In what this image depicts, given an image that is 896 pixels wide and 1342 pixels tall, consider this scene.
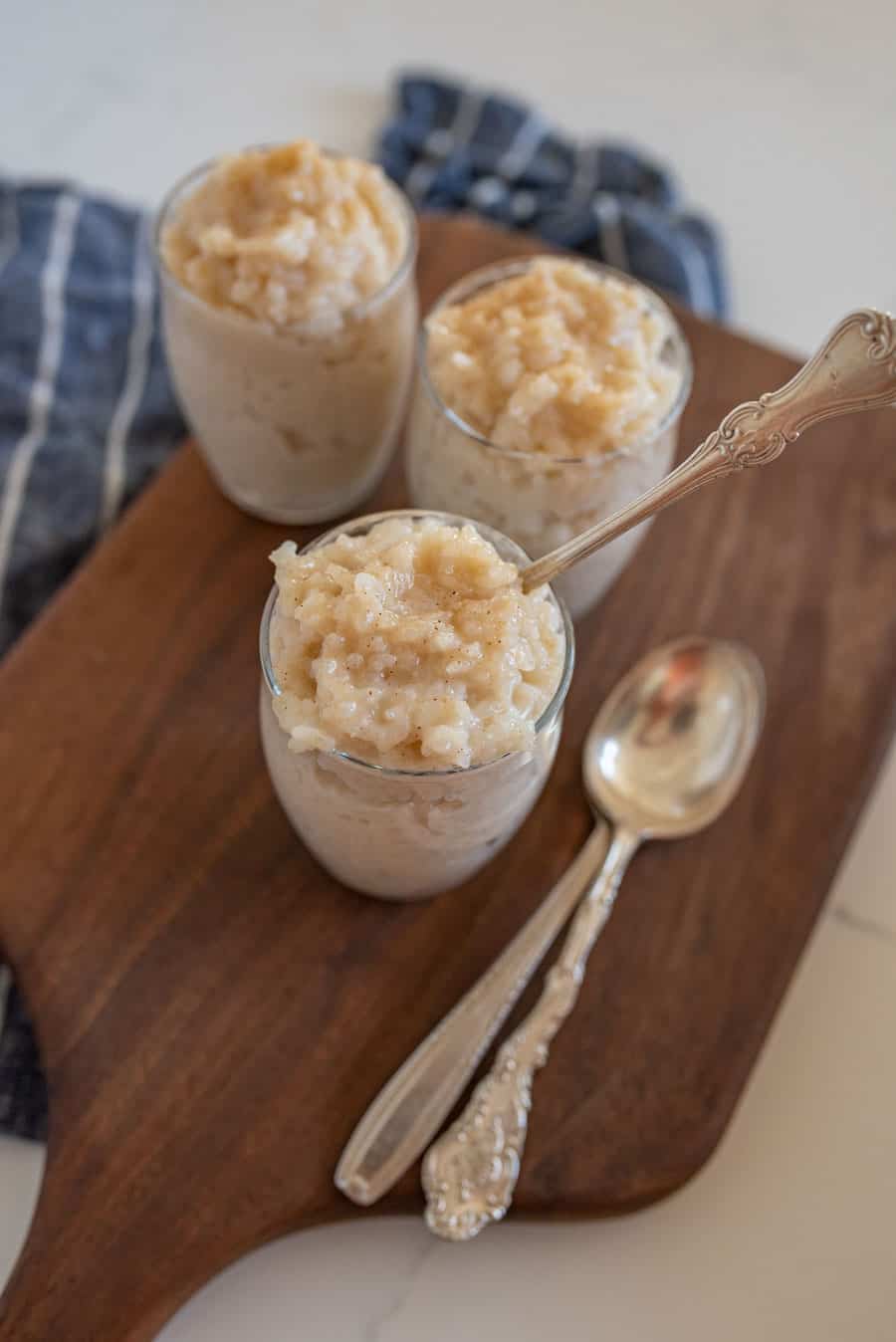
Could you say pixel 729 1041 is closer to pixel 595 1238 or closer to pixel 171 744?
pixel 595 1238

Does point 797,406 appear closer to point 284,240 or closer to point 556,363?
point 556,363

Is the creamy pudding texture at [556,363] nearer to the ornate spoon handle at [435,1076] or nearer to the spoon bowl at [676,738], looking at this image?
the spoon bowl at [676,738]

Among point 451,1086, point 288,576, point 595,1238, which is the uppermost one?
point 288,576

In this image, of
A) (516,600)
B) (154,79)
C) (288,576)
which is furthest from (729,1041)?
(154,79)

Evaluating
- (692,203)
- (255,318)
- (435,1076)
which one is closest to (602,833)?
(435,1076)

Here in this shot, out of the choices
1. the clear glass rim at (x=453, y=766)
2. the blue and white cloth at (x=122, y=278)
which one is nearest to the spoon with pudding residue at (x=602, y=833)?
the clear glass rim at (x=453, y=766)

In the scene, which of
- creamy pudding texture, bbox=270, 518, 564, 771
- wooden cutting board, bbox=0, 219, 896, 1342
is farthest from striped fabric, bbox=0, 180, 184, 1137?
creamy pudding texture, bbox=270, 518, 564, 771
